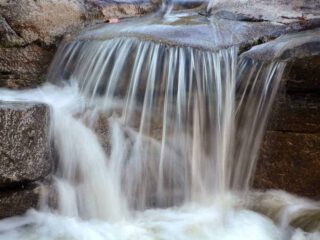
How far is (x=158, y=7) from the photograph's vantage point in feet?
23.1

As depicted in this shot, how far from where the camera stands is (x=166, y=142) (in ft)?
13.5

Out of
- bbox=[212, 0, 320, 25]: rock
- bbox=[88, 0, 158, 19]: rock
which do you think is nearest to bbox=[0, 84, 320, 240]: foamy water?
bbox=[88, 0, 158, 19]: rock

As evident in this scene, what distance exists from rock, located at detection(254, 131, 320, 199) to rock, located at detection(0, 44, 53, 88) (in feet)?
9.21

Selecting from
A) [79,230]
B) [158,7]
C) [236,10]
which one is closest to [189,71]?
[79,230]

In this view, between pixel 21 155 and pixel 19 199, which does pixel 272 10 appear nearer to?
pixel 21 155

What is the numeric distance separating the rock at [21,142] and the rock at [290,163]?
1992mm

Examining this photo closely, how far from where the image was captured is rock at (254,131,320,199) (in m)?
3.79

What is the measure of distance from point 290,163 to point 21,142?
234 centimetres

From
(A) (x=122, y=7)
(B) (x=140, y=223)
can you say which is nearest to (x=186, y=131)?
(B) (x=140, y=223)

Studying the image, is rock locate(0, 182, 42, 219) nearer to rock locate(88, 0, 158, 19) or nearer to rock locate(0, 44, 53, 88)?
rock locate(0, 44, 53, 88)

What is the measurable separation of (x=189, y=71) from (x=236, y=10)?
2247mm

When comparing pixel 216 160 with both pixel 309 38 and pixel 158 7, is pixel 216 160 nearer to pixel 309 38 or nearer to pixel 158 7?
pixel 309 38

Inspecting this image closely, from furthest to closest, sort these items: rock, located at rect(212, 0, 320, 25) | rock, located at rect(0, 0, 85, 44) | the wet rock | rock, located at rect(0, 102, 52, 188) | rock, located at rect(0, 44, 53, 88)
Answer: rock, located at rect(212, 0, 320, 25) < rock, located at rect(0, 0, 85, 44) < rock, located at rect(0, 44, 53, 88) < the wet rock < rock, located at rect(0, 102, 52, 188)

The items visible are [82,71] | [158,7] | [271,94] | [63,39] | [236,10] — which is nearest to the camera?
[271,94]
